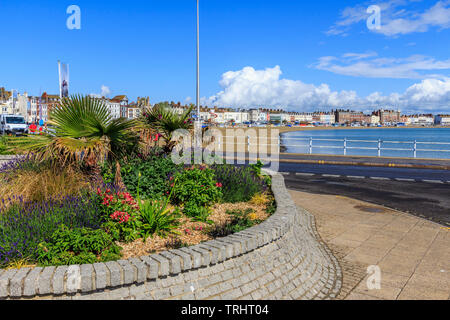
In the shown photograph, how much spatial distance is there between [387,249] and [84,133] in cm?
564

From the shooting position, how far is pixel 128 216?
464 centimetres

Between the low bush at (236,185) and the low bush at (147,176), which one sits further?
the low bush at (236,185)

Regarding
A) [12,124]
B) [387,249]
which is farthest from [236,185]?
[12,124]

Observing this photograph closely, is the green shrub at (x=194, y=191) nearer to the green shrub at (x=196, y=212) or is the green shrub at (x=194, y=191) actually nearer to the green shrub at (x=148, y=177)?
the green shrub at (x=196, y=212)

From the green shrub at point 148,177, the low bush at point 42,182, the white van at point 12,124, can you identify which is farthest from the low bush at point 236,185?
the white van at point 12,124

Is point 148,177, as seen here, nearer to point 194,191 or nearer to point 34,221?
point 194,191

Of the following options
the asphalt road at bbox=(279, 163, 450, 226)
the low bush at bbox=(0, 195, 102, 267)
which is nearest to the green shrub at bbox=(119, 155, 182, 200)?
the low bush at bbox=(0, 195, 102, 267)

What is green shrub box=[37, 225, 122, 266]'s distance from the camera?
380 cm

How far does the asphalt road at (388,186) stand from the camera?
9.33m

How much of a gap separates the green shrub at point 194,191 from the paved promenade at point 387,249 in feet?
7.37

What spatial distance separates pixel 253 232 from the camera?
4410 millimetres

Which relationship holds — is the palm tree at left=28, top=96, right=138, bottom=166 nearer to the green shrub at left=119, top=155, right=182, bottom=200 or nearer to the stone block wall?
the green shrub at left=119, top=155, right=182, bottom=200

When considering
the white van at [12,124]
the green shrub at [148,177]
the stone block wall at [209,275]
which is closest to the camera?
the stone block wall at [209,275]

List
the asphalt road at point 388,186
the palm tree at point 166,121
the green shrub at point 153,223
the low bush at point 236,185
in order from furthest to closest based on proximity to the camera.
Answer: the asphalt road at point 388,186, the palm tree at point 166,121, the low bush at point 236,185, the green shrub at point 153,223
